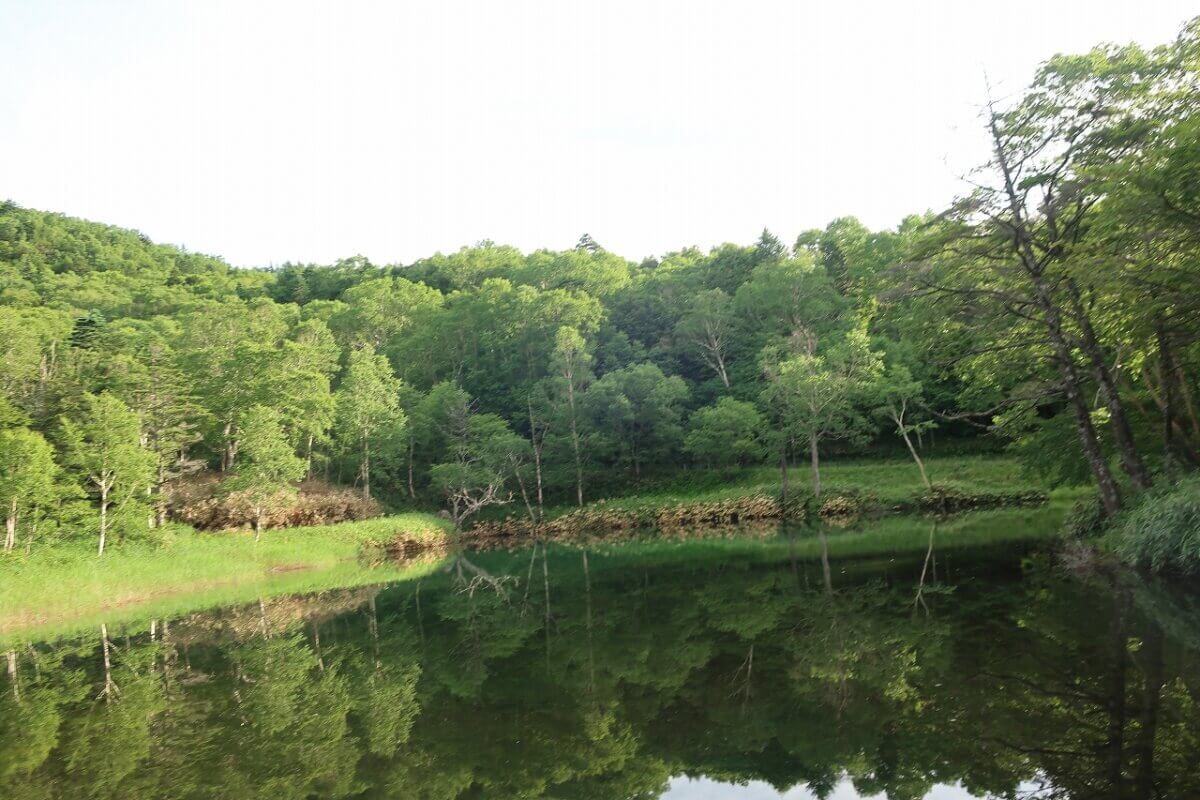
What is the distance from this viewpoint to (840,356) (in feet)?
135

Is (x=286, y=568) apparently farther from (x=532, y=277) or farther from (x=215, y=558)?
(x=532, y=277)

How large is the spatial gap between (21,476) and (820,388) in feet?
110

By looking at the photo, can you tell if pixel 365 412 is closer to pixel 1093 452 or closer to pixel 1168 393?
pixel 1093 452

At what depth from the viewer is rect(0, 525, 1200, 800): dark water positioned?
6.61 meters

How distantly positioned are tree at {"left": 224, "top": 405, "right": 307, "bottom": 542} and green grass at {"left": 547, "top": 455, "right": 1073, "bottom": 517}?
652 inches

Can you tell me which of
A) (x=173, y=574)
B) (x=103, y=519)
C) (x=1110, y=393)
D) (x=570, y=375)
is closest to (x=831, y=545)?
(x=1110, y=393)

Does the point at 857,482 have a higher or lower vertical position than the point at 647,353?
lower

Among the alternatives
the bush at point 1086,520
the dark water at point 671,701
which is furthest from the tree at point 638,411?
the dark water at point 671,701

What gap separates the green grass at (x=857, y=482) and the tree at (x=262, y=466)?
1655 centimetres

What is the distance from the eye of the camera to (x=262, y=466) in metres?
32.0

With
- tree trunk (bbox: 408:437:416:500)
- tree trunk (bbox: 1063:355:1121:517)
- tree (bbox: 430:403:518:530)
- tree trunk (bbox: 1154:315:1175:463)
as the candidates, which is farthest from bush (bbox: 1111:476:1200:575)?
tree trunk (bbox: 408:437:416:500)

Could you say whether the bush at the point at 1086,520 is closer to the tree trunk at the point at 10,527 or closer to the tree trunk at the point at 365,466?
the tree trunk at the point at 10,527

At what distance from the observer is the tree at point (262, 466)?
31.9m

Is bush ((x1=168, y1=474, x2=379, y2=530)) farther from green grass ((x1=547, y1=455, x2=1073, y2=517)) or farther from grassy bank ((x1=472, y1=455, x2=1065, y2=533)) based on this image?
green grass ((x1=547, y1=455, x2=1073, y2=517))
